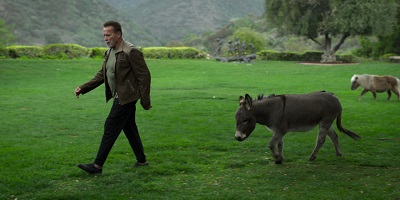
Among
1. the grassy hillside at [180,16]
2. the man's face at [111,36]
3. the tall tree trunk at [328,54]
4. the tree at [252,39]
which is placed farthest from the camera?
the grassy hillside at [180,16]

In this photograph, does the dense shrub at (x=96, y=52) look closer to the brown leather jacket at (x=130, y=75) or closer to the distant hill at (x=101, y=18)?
the distant hill at (x=101, y=18)

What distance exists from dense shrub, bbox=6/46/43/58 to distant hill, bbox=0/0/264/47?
53.5 feet

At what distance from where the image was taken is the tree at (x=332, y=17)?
40.2 m

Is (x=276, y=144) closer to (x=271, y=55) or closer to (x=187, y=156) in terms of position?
(x=187, y=156)

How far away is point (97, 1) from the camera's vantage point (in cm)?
7994

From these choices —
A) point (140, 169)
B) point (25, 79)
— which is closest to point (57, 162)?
Answer: point (140, 169)

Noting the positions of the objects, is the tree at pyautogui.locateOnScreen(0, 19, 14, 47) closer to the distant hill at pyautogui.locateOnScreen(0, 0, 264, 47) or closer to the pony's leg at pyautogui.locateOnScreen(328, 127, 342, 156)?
the distant hill at pyautogui.locateOnScreen(0, 0, 264, 47)

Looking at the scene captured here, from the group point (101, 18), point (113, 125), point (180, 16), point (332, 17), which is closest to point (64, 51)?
point (332, 17)

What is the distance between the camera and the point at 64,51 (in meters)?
38.9

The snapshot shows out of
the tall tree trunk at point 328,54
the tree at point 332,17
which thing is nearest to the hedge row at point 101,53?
the tall tree trunk at point 328,54

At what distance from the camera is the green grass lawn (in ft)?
22.0

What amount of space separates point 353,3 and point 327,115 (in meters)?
35.7

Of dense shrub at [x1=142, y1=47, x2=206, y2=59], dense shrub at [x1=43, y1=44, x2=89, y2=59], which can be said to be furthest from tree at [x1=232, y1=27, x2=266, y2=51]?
dense shrub at [x1=43, y1=44, x2=89, y2=59]

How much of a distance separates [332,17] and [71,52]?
2295cm
